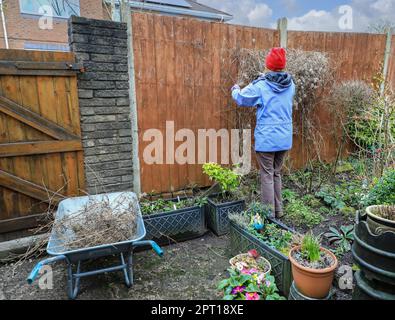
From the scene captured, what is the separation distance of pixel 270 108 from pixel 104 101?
1799 mm

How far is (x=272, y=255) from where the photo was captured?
7.22 ft

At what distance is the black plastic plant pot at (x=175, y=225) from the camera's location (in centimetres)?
287

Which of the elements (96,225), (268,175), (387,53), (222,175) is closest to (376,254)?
(268,175)

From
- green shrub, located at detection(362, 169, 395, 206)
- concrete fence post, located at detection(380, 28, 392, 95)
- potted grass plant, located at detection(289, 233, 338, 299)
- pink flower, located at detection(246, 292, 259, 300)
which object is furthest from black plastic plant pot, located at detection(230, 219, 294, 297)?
concrete fence post, located at detection(380, 28, 392, 95)

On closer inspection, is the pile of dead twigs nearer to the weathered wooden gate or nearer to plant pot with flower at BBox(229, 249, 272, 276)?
the weathered wooden gate

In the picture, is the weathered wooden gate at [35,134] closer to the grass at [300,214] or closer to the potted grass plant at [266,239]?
the potted grass plant at [266,239]

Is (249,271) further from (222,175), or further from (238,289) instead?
(222,175)

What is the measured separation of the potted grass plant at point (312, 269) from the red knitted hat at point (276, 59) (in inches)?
70.6

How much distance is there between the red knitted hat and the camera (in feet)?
9.28

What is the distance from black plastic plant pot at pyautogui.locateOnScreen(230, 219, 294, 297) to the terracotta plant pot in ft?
0.59

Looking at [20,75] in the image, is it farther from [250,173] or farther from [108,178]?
[250,173]
